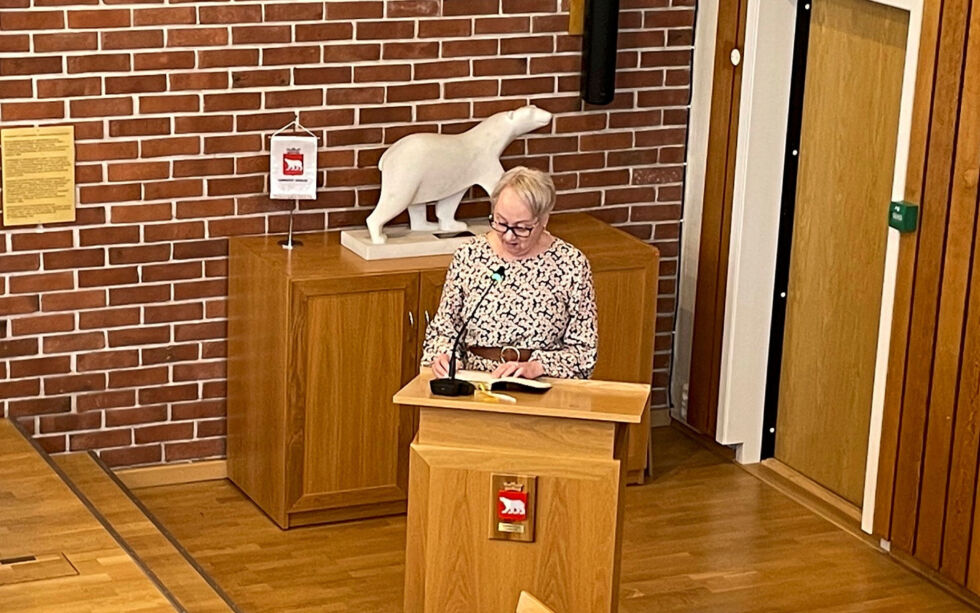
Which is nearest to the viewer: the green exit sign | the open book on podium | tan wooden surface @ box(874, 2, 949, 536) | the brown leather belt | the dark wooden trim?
the open book on podium

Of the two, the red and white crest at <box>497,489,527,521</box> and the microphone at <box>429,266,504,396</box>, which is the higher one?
the microphone at <box>429,266,504,396</box>

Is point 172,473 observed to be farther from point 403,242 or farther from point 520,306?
point 520,306

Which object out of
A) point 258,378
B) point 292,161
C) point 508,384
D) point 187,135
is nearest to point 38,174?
point 187,135

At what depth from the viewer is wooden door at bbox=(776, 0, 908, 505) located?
5.73 m

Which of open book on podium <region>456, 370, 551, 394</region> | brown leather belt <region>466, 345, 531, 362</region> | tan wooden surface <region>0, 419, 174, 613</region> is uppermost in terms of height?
open book on podium <region>456, 370, 551, 394</region>

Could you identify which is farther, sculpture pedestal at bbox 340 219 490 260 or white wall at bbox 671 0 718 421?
white wall at bbox 671 0 718 421

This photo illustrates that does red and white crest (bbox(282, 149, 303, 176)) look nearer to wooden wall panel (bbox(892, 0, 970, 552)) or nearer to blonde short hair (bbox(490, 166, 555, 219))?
blonde short hair (bbox(490, 166, 555, 219))

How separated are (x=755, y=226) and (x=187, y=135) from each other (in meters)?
2.03

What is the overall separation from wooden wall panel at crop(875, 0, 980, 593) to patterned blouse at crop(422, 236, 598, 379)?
1.23 meters

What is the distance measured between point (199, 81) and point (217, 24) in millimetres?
194

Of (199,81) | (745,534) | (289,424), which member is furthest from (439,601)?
(199,81)

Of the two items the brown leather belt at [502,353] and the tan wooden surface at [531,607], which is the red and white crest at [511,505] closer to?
the brown leather belt at [502,353]

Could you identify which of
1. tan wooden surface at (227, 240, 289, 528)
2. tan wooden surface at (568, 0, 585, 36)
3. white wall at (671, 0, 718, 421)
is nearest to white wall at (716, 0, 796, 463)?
white wall at (671, 0, 718, 421)

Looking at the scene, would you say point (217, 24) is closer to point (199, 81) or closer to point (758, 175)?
point (199, 81)
